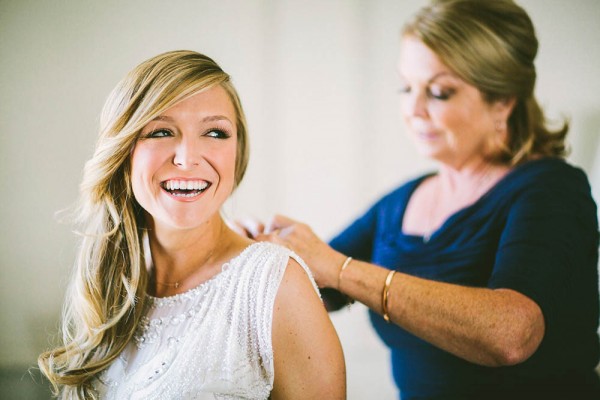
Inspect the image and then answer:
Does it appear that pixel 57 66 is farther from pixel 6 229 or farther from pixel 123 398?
pixel 123 398

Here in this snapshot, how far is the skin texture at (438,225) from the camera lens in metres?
1.04

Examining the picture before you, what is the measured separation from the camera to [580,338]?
1.26m

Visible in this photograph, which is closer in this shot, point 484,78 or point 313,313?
point 313,313

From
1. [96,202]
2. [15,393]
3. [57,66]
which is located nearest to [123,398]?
[96,202]

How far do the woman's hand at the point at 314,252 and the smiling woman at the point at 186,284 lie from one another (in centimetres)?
12

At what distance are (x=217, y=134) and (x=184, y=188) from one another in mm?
138

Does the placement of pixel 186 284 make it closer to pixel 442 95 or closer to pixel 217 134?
pixel 217 134

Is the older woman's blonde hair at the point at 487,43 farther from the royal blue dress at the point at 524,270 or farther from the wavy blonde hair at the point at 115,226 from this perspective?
the wavy blonde hair at the point at 115,226

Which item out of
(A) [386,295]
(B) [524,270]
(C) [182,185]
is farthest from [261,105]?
(B) [524,270]

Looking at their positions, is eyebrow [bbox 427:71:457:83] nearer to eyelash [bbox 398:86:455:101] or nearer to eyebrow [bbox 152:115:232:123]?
eyelash [bbox 398:86:455:101]

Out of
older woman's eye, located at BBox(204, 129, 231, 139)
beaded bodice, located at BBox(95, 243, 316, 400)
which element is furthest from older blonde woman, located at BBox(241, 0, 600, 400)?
older woman's eye, located at BBox(204, 129, 231, 139)

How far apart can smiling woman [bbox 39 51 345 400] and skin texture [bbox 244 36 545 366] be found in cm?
19

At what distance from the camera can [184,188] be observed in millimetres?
1054

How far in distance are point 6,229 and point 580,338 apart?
5.23 ft
